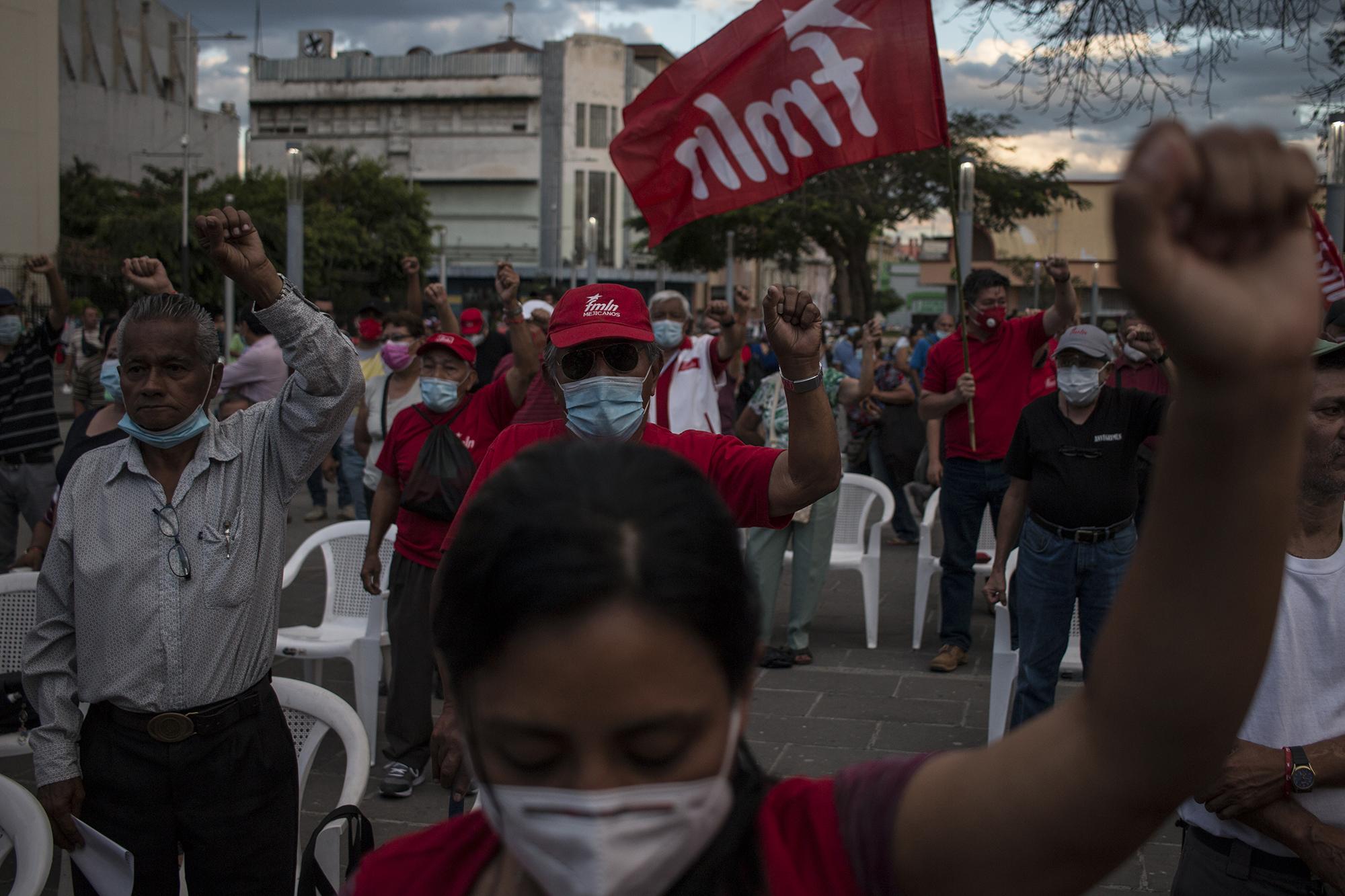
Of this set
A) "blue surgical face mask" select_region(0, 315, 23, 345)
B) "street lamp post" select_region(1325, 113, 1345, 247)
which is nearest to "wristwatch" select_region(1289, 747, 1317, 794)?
"street lamp post" select_region(1325, 113, 1345, 247)

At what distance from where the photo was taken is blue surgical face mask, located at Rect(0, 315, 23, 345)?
6410 mm

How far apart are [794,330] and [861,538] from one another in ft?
17.5

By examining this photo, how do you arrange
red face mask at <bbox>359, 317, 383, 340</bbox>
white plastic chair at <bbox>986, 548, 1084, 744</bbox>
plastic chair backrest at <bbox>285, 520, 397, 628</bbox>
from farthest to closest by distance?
red face mask at <bbox>359, 317, 383, 340</bbox>
plastic chair backrest at <bbox>285, 520, 397, 628</bbox>
white plastic chair at <bbox>986, 548, 1084, 744</bbox>

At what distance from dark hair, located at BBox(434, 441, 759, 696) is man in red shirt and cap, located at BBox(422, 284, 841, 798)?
117 cm

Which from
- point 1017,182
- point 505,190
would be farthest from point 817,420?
point 505,190

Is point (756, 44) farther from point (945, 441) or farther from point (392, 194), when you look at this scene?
point (392, 194)

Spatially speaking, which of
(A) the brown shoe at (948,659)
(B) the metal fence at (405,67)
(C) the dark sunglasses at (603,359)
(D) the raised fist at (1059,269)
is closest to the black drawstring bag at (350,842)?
(C) the dark sunglasses at (603,359)

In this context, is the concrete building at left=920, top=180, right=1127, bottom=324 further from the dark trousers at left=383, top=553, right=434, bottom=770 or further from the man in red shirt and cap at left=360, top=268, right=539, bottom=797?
the dark trousers at left=383, top=553, right=434, bottom=770

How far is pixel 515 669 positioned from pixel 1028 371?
19.5 ft

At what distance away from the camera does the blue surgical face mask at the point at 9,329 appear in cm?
641

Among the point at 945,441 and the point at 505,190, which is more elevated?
the point at 505,190

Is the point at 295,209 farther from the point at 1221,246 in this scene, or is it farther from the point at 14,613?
the point at 1221,246

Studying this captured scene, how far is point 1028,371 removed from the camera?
655 centimetres

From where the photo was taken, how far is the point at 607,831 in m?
0.98
